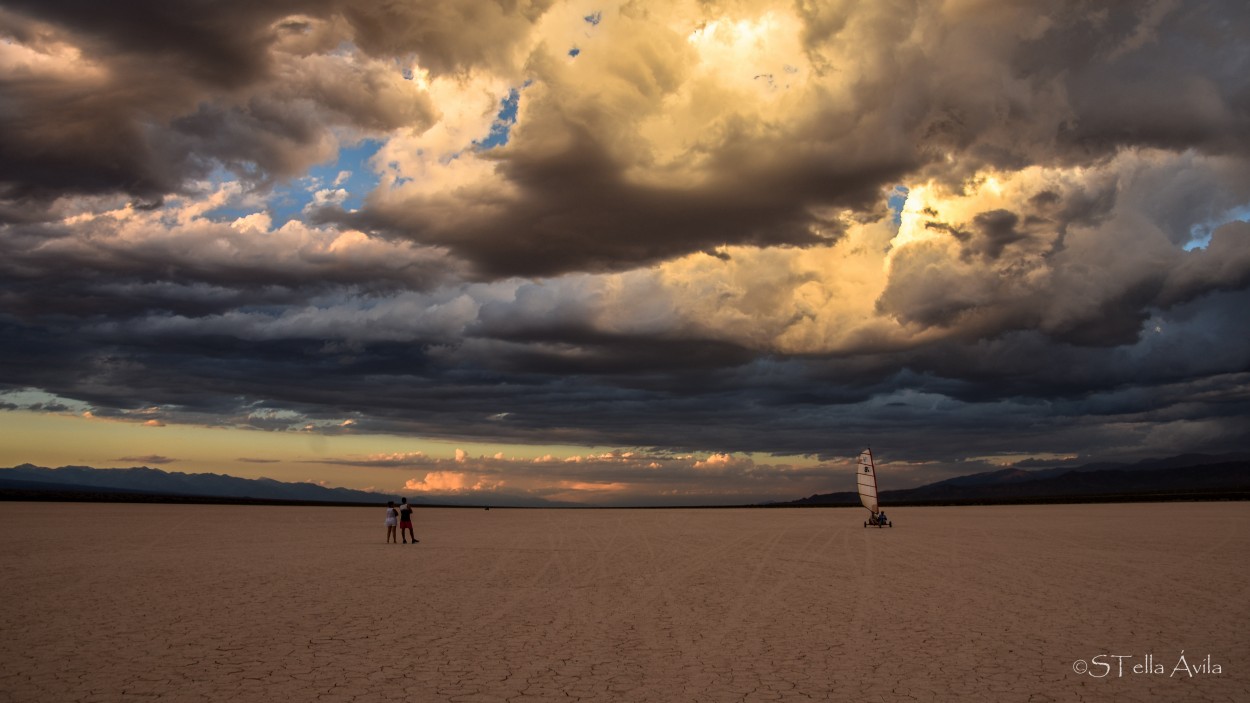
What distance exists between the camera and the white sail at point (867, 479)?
5468 cm

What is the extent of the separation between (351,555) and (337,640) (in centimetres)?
1713

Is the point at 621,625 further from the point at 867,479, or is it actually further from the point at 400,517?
the point at 867,479

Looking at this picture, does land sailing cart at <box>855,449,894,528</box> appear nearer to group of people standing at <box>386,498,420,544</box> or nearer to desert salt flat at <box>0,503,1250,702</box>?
desert salt flat at <box>0,503,1250,702</box>

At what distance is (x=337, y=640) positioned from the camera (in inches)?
572

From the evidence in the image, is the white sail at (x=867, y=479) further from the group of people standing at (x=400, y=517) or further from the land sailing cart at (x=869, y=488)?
the group of people standing at (x=400, y=517)

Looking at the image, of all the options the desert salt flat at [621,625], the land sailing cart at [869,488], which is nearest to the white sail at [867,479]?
the land sailing cart at [869,488]

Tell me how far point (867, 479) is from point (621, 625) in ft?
146

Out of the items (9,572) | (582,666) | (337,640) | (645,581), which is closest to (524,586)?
(645,581)

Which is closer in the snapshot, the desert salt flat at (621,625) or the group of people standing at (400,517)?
the desert salt flat at (621,625)

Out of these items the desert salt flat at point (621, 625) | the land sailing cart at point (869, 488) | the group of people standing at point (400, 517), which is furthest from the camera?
the land sailing cart at point (869, 488)

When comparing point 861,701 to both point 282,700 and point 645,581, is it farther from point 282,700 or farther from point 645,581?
point 645,581

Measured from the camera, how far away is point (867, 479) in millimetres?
57156

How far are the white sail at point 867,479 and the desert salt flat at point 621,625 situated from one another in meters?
24.3

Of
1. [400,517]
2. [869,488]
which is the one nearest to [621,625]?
[400,517]
